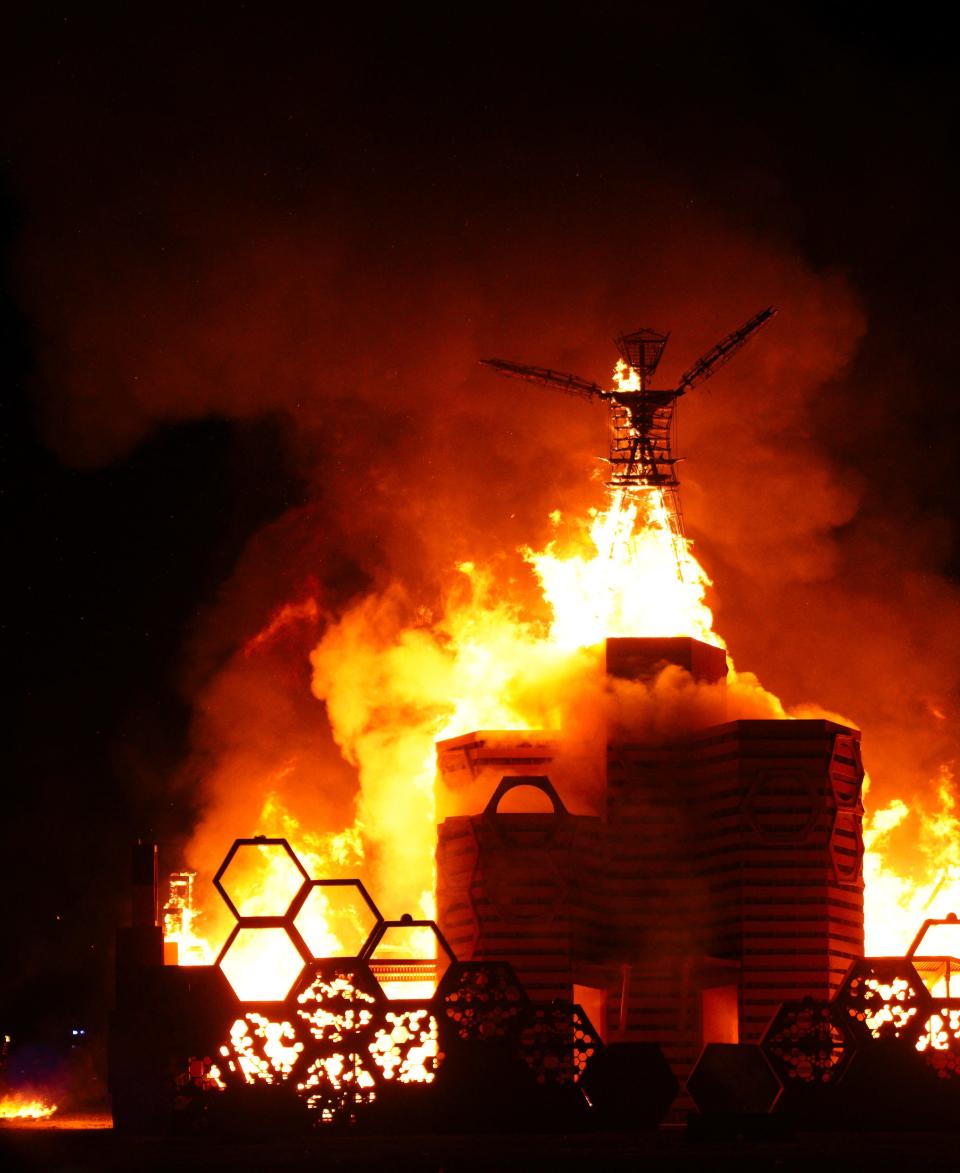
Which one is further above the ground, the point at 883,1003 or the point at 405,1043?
the point at 883,1003

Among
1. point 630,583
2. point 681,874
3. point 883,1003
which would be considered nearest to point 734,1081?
point 883,1003

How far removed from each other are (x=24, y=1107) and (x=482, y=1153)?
28.6 meters

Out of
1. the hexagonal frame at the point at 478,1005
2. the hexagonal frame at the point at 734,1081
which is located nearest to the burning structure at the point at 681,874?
the hexagonal frame at the point at 478,1005

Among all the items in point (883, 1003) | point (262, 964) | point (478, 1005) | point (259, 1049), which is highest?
point (262, 964)

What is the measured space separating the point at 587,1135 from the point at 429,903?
120ft

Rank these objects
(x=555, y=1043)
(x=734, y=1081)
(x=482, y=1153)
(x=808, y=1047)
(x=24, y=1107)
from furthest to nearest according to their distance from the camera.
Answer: (x=24, y=1107), (x=808, y=1047), (x=734, y=1081), (x=555, y=1043), (x=482, y=1153)

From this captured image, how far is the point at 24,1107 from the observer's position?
224 feet

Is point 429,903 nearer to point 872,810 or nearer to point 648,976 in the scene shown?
point 648,976

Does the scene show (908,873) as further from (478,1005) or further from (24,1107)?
(478,1005)

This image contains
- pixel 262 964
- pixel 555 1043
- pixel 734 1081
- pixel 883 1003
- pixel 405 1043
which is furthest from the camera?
pixel 262 964

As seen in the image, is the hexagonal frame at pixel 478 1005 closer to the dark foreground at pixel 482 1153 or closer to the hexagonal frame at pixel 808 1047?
the dark foreground at pixel 482 1153

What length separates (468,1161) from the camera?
134ft

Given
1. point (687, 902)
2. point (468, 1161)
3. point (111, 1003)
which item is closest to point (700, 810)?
point (687, 902)

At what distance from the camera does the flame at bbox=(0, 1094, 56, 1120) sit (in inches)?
2576
